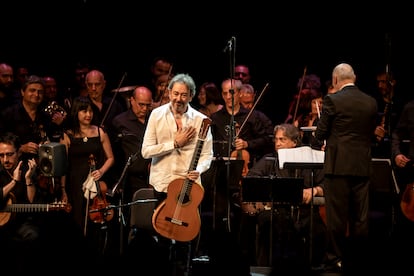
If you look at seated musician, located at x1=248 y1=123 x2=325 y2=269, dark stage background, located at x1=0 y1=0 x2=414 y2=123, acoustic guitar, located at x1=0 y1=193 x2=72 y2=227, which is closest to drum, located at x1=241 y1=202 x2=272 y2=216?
seated musician, located at x1=248 y1=123 x2=325 y2=269

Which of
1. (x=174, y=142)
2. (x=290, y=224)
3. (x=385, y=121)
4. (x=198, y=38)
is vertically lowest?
(x=290, y=224)

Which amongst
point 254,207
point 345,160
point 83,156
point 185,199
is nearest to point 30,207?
point 83,156

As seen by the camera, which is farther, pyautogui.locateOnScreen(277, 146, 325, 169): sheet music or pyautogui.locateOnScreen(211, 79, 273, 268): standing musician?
pyautogui.locateOnScreen(211, 79, 273, 268): standing musician

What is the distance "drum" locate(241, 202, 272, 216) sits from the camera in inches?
291

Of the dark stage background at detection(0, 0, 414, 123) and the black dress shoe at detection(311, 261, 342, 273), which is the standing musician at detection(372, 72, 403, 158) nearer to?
the dark stage background at detection(0, 0, 414, 123)

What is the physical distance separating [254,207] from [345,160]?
1235mm

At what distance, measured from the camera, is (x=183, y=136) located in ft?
21.0

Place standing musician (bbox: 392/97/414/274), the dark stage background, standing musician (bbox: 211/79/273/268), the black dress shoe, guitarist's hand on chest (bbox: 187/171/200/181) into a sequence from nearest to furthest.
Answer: guitarist's hand on chest (bbox: 187/171/200/181), the black dress shoe, standing musician (bbox: 392/97/414/274), standing musician (bbox: 211/79/273/268), the dark stage background

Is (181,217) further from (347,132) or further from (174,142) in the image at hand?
(347,132)

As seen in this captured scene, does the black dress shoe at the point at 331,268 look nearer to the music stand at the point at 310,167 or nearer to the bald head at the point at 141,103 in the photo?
the music stand at the point at 310,167

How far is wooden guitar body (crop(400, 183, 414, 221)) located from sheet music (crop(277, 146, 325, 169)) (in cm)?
129

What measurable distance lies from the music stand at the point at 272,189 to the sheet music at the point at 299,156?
0.14 m

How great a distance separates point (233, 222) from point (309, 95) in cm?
153

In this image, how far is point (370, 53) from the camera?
32.6ft
